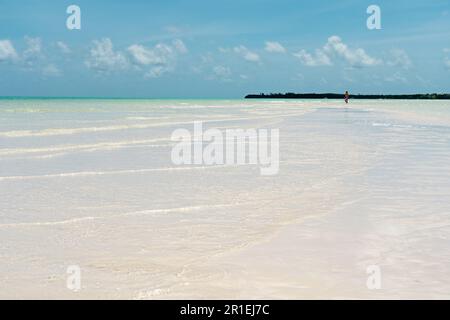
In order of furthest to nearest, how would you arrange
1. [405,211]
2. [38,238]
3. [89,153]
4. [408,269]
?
[89,153] < [405,211] < [38,238] < [408,269]

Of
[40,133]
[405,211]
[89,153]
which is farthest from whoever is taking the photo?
[40,133]

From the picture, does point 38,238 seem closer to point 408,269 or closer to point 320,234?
point 320,234

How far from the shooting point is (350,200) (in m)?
7.89

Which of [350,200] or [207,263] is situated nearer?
[207,263]

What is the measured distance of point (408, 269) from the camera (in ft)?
16.0

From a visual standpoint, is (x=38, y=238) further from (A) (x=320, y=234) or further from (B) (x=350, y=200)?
(B) (x=350, y=200)

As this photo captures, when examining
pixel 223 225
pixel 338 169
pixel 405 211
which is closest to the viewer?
pixel 223 225

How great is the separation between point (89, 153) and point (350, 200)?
325 inches

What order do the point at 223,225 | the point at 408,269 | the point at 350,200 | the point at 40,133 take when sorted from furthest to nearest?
the point at 40,133 < the point at 350,200 < the point at 223,225 < the point at 408,269

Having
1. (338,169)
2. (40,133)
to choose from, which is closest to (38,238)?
(338,169)
